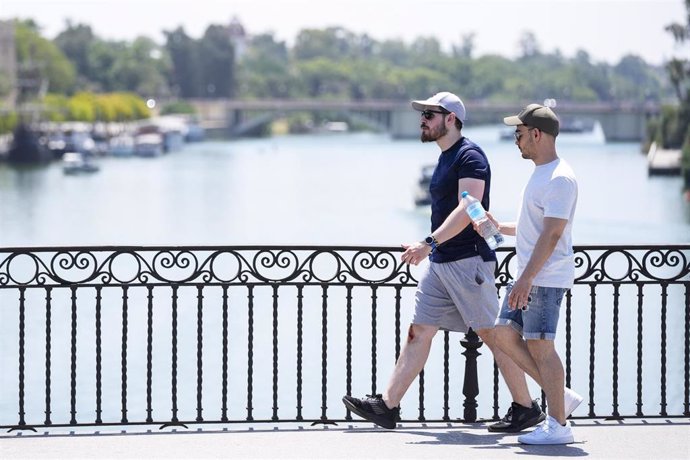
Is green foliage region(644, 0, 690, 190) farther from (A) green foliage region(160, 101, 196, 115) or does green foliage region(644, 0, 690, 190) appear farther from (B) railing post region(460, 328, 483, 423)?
(A) green foliage region(160, 101, 196, 115)

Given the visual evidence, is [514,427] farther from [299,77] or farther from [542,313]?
[299,77]

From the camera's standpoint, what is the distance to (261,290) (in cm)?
3831

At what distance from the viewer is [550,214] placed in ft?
21.4

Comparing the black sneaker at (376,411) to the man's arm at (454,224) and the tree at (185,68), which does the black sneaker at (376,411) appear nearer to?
the man's arm at (454,224)

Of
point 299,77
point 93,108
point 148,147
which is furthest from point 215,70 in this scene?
point 148,147

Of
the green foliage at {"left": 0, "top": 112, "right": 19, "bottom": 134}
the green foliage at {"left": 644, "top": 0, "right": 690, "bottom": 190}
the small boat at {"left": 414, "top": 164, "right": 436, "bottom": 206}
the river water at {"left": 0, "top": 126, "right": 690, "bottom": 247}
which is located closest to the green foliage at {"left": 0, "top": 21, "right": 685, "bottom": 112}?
the green foliage at {"left": 0, "top": 112, "right": 19, "bottom": 134}

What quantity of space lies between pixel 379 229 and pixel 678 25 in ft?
71.9

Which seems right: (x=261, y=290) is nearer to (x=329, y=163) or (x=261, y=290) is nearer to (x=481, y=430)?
(x=481, y=430)

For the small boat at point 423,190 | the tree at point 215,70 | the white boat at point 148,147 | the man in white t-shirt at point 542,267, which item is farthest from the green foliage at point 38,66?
the man in white t-shirt at point 542,267

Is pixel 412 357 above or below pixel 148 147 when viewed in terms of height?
below

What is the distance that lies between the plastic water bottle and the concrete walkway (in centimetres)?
101

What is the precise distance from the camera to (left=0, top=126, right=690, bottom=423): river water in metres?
28.7

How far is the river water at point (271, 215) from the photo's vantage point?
28719 mm

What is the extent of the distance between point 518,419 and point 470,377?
49 centimetres
